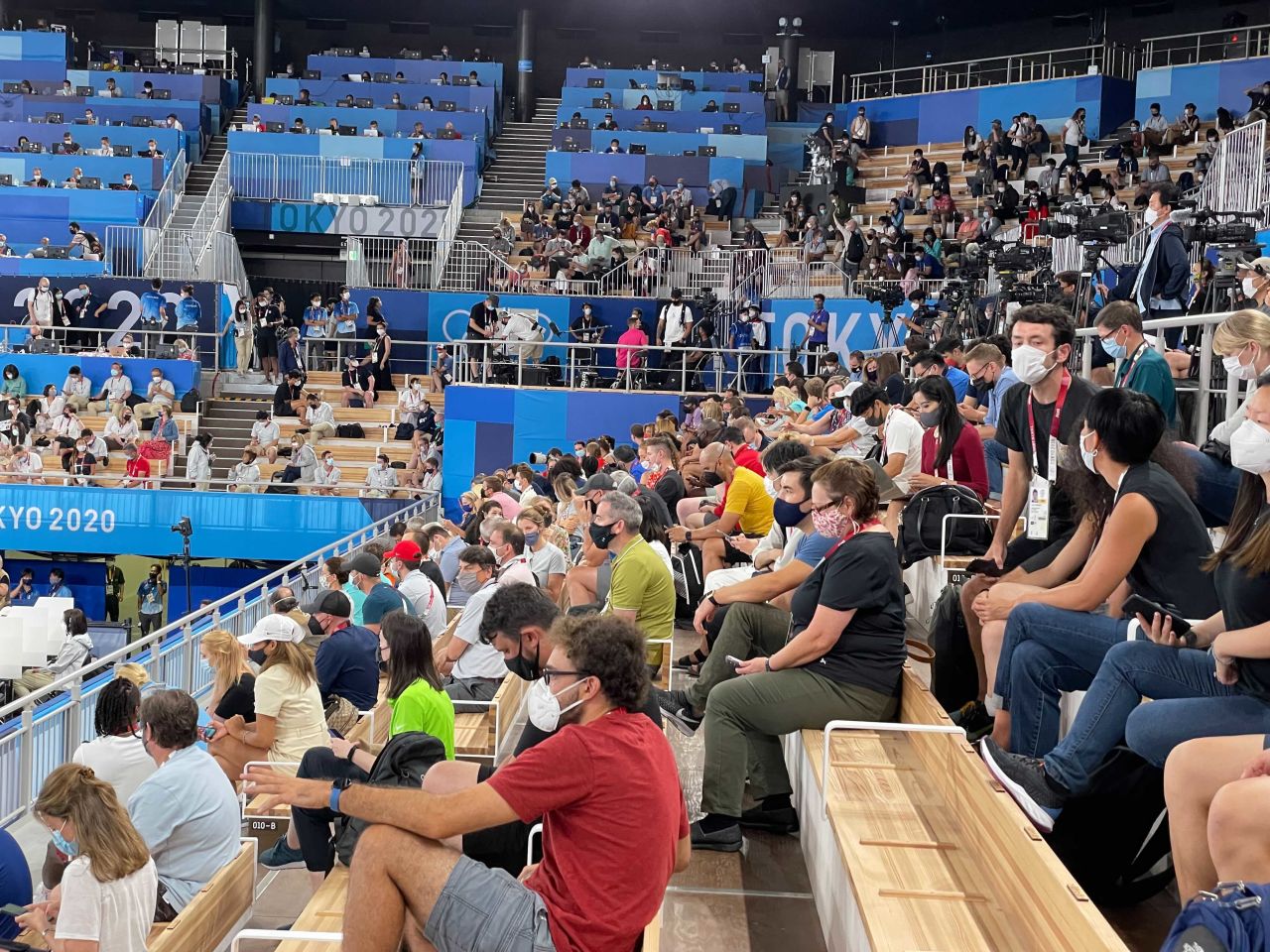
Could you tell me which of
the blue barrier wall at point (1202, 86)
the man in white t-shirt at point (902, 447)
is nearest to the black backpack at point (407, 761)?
the man in white t-shirt at point (902, 447)

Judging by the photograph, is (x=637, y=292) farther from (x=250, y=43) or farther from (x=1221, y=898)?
(x=1221, y=898)

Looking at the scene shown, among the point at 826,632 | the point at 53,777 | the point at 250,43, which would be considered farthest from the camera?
the point at 250,43

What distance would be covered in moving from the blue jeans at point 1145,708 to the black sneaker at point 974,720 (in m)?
1.27

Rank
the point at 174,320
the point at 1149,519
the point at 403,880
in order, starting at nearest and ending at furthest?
the point at 403,880 < the point at 1149,519 < the point at 174,320

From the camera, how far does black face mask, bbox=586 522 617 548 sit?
6.63 meters

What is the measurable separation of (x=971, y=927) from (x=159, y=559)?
18.0 metres

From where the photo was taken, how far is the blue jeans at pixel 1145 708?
10.8ft

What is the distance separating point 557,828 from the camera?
3.38 metres

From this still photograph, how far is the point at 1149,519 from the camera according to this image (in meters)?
3.92

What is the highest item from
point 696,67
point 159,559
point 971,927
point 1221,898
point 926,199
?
point 696,67

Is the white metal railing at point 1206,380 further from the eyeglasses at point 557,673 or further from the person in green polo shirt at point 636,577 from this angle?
the eyeglasses at point 557,673

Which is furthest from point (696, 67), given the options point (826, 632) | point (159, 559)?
point (826, 632)

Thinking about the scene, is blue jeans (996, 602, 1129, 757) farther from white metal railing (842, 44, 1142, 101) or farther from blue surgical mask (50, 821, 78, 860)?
white metal railing (842, 44, 1142, 101)

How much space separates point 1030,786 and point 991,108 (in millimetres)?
26533
